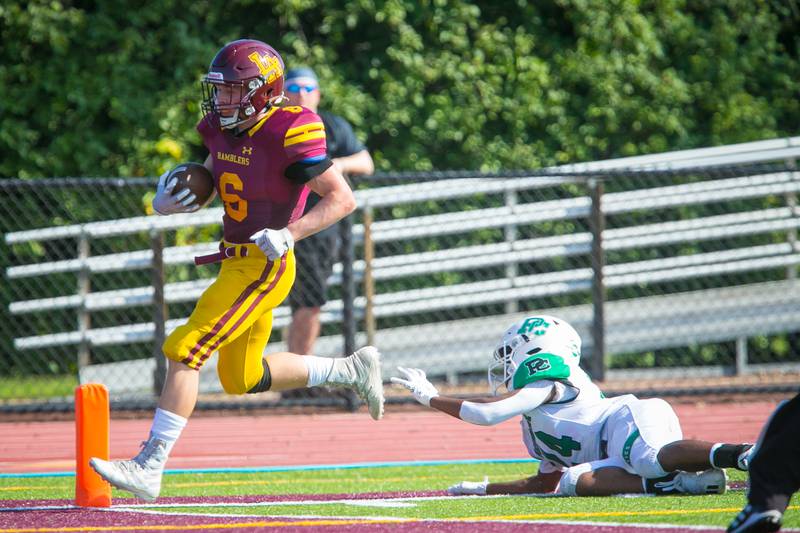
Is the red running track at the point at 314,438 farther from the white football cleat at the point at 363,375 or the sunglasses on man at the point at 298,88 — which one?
the sunglasses on man at the point at 298,88

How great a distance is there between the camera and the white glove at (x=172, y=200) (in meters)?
5.01

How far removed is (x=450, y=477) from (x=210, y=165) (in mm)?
2229

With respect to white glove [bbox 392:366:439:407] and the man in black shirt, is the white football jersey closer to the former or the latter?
white glove [bbox 392:366:439:407]

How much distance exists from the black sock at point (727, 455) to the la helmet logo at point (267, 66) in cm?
233

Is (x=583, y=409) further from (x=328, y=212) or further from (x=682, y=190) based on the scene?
(x=682, y=190)

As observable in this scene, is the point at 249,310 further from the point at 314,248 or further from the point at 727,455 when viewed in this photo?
the point at 314,248

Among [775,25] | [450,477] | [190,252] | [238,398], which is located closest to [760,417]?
[450,477]

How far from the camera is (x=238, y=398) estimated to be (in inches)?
352

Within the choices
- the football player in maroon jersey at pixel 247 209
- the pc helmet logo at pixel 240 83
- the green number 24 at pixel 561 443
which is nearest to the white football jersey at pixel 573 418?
the green number 24 at pixel 561 443

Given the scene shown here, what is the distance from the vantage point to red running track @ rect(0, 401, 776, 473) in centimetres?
701

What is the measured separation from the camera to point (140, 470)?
4555mm

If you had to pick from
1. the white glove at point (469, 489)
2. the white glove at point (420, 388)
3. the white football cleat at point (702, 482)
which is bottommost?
the white glove at point (469, 489)

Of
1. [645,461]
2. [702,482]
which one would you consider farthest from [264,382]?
[702,482]

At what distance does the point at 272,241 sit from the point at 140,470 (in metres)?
1.03
